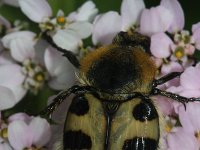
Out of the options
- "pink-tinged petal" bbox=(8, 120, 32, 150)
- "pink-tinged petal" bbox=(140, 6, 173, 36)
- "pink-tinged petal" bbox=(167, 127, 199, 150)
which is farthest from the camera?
"pink-tinged petal" bbox=(140, 6, 173, 36)

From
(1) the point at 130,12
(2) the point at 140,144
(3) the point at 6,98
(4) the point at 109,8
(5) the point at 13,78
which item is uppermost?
(4) the point at 109,8

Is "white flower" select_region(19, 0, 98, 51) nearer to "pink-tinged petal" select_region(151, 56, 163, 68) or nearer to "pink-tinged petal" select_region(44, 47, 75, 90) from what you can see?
"pink-tinged petal" select_region(44, 47, 75, 90)

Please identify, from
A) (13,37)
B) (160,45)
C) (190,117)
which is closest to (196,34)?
(160,45)

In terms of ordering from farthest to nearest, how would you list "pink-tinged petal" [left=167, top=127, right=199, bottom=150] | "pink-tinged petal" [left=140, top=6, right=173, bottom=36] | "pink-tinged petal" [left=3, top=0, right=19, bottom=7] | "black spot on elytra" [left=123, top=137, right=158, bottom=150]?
"pink-tinged petal" [left=3, top=0, right=19, bottom=7] < "pink-tinged petal" [left=140, top=6, right=173, bottom=36] < "pink-tinged petal" [left=167, top=127, right=199, bottom=150] < "black spot on elytra" [left=123, top=137, right=158, bottom=150]

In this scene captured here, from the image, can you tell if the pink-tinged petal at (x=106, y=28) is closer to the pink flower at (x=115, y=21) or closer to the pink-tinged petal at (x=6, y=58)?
the pink flower at (x=115, y=21)

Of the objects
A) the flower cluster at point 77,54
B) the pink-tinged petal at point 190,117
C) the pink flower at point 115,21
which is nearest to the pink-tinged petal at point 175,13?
the flower cluster at point 77,54

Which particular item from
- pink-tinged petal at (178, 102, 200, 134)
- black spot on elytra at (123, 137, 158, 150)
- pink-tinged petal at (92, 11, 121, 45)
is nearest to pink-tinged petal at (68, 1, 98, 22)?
pink-tinged petal at (92, 11, 121, 45)

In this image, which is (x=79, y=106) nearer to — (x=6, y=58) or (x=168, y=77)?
(x=168, y=77)
